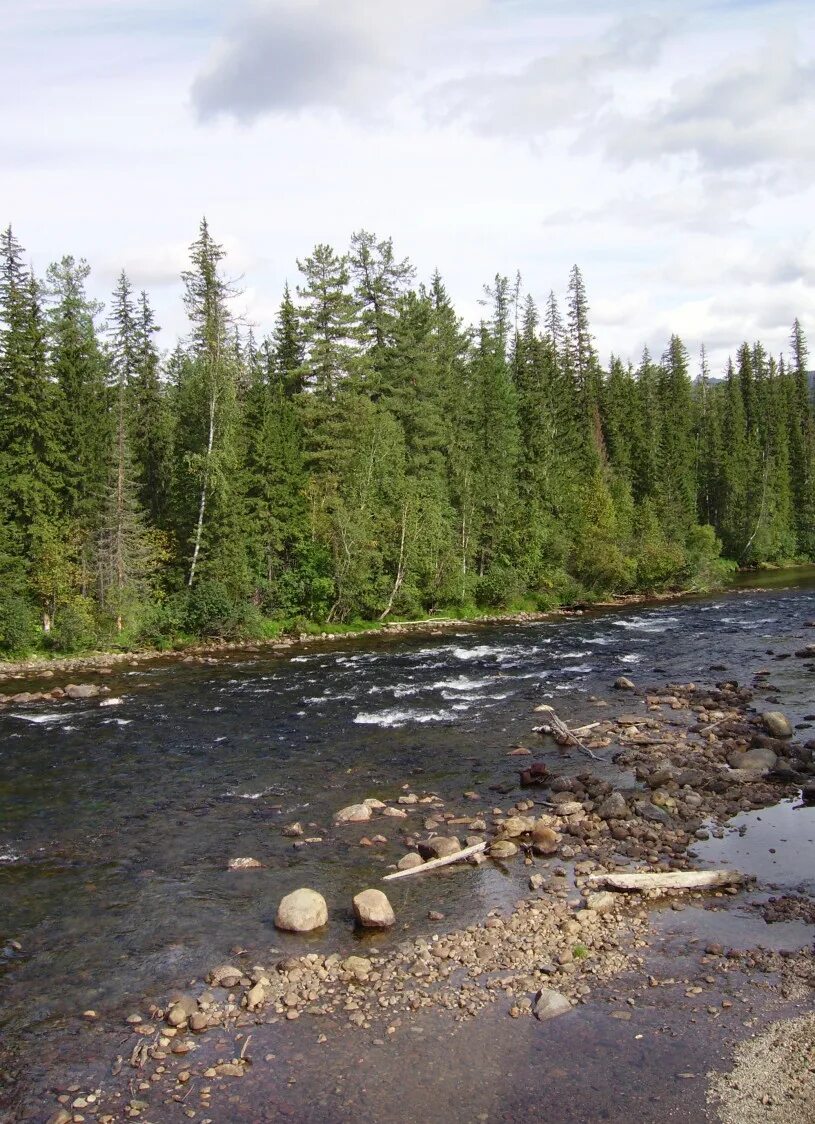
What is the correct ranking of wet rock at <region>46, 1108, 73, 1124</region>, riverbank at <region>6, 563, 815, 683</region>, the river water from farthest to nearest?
1. riverbank at <region>6, 563, 815, 683</region>
2. the river water
3. wet rock at <region>46, 1108, 73, 1124</region>

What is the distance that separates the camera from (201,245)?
46125 mm

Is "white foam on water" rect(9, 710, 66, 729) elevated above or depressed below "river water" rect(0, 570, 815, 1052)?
above

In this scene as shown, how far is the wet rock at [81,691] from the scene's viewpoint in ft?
107

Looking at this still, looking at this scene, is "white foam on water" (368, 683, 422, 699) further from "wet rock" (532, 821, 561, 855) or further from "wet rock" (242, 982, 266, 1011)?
"wet rock" (242, 982, 266, 1011)

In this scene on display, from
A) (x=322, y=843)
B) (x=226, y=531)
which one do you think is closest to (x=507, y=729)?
(x=322, y=843)

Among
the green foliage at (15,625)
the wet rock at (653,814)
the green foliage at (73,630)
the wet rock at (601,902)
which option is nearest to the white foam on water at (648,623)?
the wet rock at (653,814)

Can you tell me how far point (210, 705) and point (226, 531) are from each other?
17.3 m

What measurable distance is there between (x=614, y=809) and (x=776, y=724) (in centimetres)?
869

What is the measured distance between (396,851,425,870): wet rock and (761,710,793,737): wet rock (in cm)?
1317

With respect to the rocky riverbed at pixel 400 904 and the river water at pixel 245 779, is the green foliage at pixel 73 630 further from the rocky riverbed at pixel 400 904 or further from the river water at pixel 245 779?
the rocky riverbed at pixel 400 904

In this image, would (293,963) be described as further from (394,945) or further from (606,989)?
(606,989)

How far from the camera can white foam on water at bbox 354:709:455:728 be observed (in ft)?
90.8

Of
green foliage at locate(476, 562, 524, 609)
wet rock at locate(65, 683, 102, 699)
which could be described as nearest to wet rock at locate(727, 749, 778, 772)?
wet rock at locate(65, 683, 102, 699)

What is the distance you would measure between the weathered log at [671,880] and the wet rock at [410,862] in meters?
3.48
